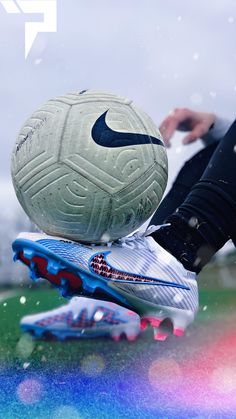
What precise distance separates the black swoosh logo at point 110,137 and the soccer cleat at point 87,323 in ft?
6.09

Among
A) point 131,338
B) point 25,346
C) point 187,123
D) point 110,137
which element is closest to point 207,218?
point 110,137

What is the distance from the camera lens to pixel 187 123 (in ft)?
13.2

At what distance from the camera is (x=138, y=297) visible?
298 centimetres

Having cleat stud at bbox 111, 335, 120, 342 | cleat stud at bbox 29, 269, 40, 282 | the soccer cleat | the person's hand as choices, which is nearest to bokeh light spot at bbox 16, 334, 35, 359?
the soccer cleat

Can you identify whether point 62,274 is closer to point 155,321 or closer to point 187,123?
point 155,321


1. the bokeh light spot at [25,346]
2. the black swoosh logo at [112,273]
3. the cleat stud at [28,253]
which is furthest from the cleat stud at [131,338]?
the cleat stud at [28,253]

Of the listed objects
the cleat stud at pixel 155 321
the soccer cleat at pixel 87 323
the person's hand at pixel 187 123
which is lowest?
the soccer cleat at pixel 87 323

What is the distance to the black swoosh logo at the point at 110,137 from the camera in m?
2.96

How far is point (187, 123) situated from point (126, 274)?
142cm

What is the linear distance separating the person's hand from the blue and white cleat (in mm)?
1000

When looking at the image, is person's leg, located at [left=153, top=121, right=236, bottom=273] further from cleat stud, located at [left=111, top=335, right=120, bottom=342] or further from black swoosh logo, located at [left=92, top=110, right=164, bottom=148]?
cleat stud, located at [left=111, top=335, right=120, bottom=342]

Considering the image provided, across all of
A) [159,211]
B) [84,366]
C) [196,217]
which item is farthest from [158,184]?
[84,366]

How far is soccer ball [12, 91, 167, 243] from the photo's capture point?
2.95 m

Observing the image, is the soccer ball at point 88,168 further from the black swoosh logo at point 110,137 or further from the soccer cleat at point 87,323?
the soccer cleat at point 87,323
